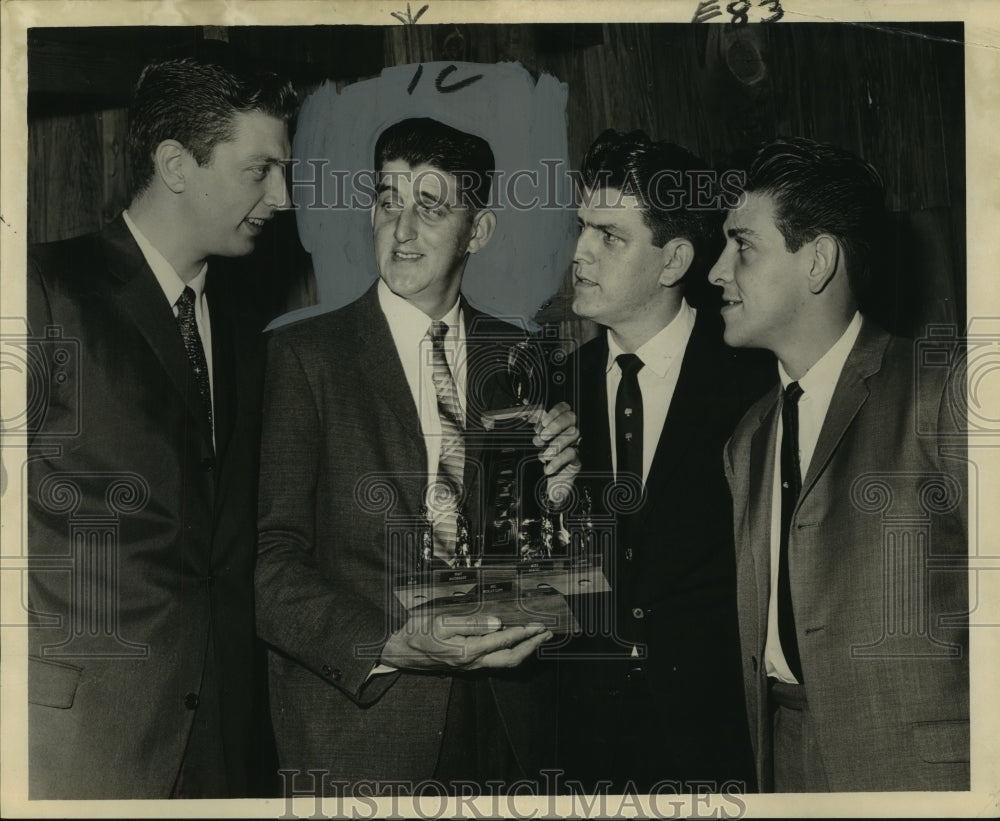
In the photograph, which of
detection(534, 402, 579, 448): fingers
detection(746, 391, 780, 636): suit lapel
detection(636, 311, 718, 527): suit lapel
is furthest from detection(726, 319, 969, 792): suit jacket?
detection(534, 402, 579, 448): fingers

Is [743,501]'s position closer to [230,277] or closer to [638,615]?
[638,615]

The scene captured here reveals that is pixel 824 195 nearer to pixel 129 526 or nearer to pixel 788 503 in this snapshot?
pixel 788 503

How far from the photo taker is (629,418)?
374 centimetres

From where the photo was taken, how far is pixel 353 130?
12.3ft

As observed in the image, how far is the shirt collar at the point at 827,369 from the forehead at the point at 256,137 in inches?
68.1

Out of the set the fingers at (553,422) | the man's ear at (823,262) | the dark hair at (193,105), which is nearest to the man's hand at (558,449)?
the fingers at (553,422)

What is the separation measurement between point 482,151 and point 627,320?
27.7 inches

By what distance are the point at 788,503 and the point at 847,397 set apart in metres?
0.38

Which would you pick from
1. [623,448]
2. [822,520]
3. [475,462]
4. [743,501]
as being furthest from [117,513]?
[822,520]

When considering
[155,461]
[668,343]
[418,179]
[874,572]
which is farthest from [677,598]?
[155,461]

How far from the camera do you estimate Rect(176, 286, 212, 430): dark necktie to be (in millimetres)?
3707

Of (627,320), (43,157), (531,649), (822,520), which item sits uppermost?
(43,157)

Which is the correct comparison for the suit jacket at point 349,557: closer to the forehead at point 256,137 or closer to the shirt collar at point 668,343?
the shirt collar at point 668,343

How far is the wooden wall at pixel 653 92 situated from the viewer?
3.77m
